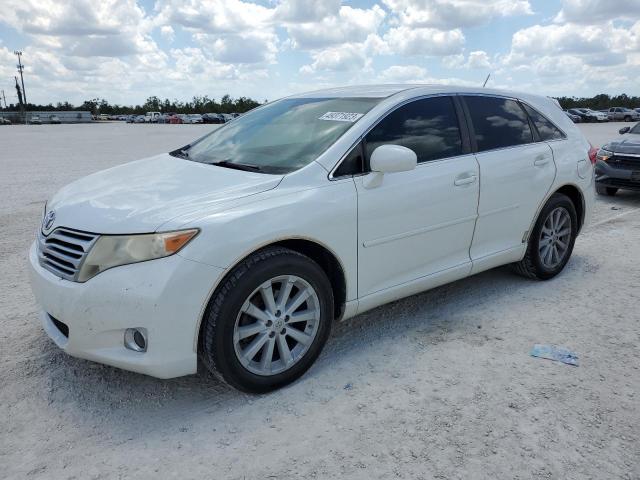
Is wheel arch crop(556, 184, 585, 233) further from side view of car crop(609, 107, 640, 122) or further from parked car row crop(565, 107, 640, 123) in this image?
side view of car crop(609, 107, 640, 122)

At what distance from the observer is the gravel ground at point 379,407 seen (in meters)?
2.45

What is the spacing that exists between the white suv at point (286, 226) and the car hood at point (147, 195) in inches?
0.5

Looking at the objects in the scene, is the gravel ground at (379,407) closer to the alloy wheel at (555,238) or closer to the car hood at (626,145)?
the alloy wheel at (555,238)

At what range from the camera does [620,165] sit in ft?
28.5

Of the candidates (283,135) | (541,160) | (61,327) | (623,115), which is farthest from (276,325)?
(623,115)

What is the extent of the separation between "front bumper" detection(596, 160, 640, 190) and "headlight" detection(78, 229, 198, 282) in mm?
8050

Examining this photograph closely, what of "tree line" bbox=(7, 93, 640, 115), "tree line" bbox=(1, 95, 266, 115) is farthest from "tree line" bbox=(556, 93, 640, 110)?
"tree line" bbox=(1, 95, 266, 115)

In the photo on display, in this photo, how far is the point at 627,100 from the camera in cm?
7350

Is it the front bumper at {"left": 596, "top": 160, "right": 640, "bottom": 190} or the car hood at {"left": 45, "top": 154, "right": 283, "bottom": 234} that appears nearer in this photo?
the car hood at {"left": 45, "top": 154, "right": 283, "bottom": 234}

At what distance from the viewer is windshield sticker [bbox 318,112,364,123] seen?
3480mm

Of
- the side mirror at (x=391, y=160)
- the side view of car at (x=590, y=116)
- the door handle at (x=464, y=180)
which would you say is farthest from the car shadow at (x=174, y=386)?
the side view of car at (x=590, y=116)

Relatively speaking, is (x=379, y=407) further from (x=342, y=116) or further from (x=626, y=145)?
(x=626, y=145)

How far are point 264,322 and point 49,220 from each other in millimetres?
1356

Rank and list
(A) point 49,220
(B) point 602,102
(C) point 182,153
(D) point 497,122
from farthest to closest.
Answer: (B) point 602,102
(D) point 497,122
(C) point 182,153
(A) point 49,220
